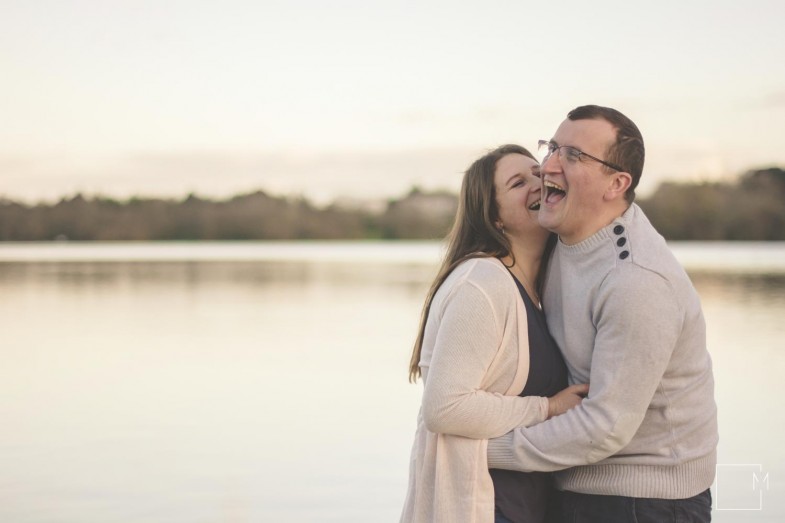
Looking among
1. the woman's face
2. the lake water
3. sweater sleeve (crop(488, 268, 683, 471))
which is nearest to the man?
sweater sleeve (crop(488, 268, 683, 471))

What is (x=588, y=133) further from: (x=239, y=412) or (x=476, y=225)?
(x=239, y=412)

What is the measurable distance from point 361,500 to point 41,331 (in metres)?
9.15

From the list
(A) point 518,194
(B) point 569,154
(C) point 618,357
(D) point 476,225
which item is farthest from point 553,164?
(C) point 618,357

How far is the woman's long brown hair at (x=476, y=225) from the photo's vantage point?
2.92m

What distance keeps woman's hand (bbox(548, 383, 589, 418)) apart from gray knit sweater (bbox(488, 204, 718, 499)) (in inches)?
2.0

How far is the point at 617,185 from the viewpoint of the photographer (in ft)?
8.88

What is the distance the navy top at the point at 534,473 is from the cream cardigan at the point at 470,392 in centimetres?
5

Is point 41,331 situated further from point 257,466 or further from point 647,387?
point 647,387

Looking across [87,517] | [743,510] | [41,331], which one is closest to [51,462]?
[87,517]

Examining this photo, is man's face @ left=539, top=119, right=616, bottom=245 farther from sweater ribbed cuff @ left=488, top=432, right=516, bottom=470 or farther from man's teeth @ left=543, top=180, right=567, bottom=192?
sweater ribbed cuff @ left=488, top=432, right=516, bottom=470

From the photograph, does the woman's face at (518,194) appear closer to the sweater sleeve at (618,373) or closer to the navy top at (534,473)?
the navy top at (534,473)

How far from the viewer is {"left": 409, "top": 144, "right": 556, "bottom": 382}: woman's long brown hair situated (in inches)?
115

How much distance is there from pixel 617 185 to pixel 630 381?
563 mm

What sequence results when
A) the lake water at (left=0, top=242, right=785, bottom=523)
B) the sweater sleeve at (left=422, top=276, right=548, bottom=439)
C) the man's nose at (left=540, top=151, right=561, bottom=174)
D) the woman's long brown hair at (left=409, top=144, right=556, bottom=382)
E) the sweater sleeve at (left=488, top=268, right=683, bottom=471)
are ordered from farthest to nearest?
the lake water at (left=0, top=242, right=785, bottom=523), the woman's long brown hair at (left=409, top=144, right=556, bottom=382), the man's nose at (left=540, top=151, right=561, bottom=174), the sweater sleeve at (left=422, top=276, right=548, bottom=439), the sweater sleeve at (left=488, top=268, right=683, bottom=471)
